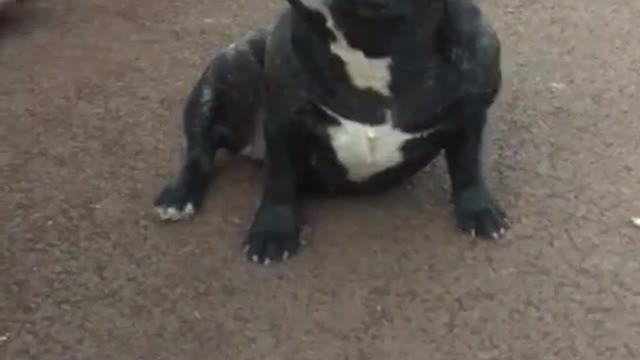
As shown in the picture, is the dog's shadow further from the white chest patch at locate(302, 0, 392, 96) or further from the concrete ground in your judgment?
the white chest patch at locate(302, 0, 392, 96)

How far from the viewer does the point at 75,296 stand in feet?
4.36

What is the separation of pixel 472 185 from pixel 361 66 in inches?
7.7

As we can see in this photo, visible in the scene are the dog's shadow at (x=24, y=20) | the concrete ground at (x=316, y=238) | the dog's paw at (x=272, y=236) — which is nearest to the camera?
the concrete ground at (x=316, y=238)

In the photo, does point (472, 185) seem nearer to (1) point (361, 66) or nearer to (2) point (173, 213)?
(1) point (361, 66)

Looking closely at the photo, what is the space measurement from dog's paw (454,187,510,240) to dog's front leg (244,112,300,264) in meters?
0.17

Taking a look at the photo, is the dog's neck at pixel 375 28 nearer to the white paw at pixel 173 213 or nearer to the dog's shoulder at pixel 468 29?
the dog's shoulder at pixel 468 29

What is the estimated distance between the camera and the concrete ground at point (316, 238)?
49.9 inches

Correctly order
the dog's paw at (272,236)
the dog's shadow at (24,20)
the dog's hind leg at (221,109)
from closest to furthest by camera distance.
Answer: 1. the dog's paw at (272,236)
2. the dog's hind leg at (221,109)
3. the dog's shadow at (24,20)

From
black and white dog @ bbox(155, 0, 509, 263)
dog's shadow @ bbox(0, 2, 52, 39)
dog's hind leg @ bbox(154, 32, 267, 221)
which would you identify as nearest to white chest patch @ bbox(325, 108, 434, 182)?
black and white dog @ bbox(155, 0, 509, 263)

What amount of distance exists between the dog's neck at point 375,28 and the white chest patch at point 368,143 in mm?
81

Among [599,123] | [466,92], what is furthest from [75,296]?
[599,123]

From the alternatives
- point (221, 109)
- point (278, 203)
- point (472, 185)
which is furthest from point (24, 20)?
point (472, 185)

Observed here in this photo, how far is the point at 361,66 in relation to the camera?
1.32 metres

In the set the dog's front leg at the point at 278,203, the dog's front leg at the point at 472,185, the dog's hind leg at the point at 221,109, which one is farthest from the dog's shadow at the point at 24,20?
the dog's front leg at the point at 472,185
